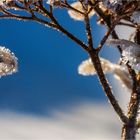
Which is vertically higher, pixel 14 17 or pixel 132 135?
pixel 14 17

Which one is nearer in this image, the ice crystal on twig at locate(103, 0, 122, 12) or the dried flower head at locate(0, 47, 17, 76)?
the ice crystal on twig at locate(103, 0, 122, 12)

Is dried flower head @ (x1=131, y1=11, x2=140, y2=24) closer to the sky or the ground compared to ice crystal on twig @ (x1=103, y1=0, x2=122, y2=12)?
closer to the ground

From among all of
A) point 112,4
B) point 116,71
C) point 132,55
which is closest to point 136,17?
point 112,4

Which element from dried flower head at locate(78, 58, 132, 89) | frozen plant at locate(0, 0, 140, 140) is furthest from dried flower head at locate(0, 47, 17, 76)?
dried flower head at locate(78, 58, 132, 89)

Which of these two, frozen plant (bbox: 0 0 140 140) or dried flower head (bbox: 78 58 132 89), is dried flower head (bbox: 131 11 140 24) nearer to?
frozen plant (bbox: 0 0 140 140)

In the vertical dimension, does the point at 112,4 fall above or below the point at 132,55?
above

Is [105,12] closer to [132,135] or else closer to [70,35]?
[70,35]

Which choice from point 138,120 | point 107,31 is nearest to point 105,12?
point 107,31

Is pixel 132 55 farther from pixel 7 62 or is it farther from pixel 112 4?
pixel 7 62
